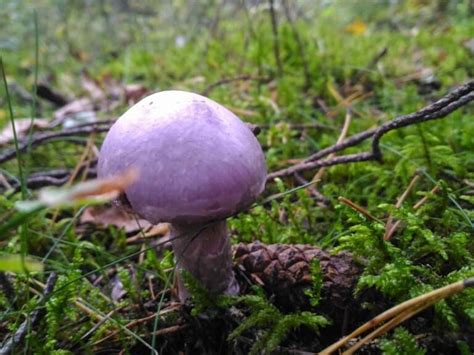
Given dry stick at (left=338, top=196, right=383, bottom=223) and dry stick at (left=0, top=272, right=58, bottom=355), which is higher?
dry stick at (left=338, top=196, right=383, bottom=223)

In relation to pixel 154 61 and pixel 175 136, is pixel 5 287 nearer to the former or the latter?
pixel 175 136

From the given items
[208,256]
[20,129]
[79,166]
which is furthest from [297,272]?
[20,129]

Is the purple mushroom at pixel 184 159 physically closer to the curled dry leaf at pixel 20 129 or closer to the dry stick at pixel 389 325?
the dry stick at pixel 389 325

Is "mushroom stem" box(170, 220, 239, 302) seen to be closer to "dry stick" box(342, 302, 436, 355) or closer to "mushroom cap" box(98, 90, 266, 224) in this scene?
"mushroom cap" box(98, 90, 266, 224)

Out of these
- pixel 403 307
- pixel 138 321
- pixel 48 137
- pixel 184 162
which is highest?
pixel 184 162

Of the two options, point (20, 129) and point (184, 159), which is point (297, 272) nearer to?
point (184, 159)

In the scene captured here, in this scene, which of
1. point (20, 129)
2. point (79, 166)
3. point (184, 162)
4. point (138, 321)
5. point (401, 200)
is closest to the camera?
point (184, 162)

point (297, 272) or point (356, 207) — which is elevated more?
point (356, 207)

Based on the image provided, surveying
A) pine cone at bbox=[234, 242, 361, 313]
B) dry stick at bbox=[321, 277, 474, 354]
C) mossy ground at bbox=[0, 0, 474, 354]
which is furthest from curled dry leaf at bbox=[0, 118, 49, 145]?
dry stick at bbox=[321, 277, 474, 354]
